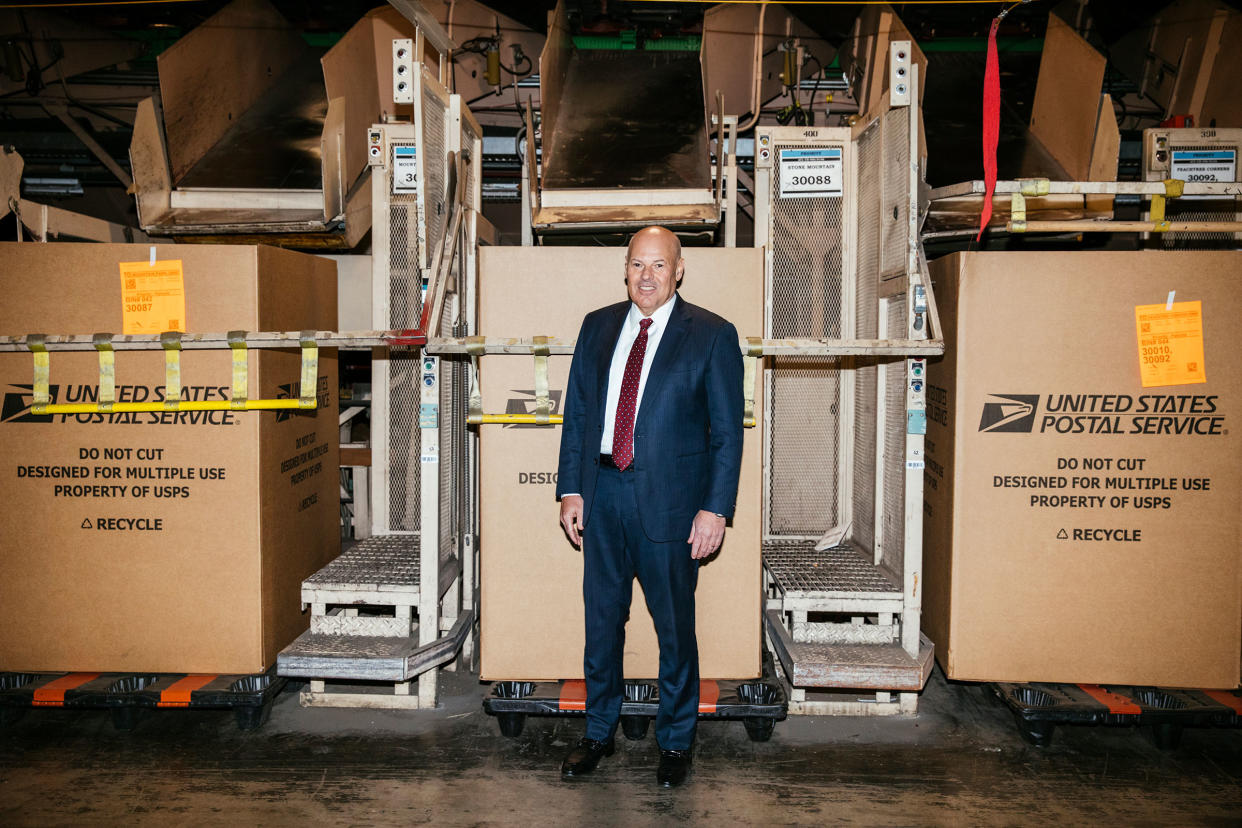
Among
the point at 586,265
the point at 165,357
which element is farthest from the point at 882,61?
the point at 165,357

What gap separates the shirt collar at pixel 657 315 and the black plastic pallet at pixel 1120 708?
186cm

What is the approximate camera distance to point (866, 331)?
317 centimetres

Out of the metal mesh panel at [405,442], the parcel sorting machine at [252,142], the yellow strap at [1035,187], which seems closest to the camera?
the yellow strap at [1035,187]

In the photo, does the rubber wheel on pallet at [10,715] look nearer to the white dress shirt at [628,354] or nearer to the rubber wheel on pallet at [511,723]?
the rubber wheel on pallet at [511,723]

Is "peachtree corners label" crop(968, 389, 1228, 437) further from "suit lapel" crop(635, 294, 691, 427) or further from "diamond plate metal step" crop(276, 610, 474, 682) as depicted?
"diamond plate metal step" crop(276, 610, 474, 682)

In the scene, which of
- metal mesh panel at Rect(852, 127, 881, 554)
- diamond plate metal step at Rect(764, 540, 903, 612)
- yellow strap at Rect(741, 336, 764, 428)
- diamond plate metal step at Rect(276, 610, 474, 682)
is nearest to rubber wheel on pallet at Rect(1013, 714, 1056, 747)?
diamond plate metal step at Rect(764, 540, 903, 612)

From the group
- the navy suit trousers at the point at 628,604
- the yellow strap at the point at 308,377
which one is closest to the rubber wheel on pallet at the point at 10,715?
the yellow strap at the point at 308,377

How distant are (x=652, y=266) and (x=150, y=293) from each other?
6.04 feet

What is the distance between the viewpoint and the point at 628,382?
2268 millimetres

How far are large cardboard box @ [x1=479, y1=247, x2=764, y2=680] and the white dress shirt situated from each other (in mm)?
247

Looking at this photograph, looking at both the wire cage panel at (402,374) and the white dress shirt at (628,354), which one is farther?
the wire cage panel at (402,374)

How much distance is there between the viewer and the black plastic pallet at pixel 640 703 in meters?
2.44

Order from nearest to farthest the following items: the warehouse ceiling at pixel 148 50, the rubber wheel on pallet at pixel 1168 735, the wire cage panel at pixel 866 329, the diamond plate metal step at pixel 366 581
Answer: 1. the rubber wheel on pallet at pixel 1168 735
2. the diamond plate metal step at pixel 366 581
3. the wire cage panel at pixel 866 329
4. the warehouse ceiling at pixel 148 50

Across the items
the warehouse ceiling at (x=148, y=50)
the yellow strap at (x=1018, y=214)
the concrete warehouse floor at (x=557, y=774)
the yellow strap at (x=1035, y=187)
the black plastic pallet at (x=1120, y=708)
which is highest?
the warehouse ceiling at (x=148, y=50)
